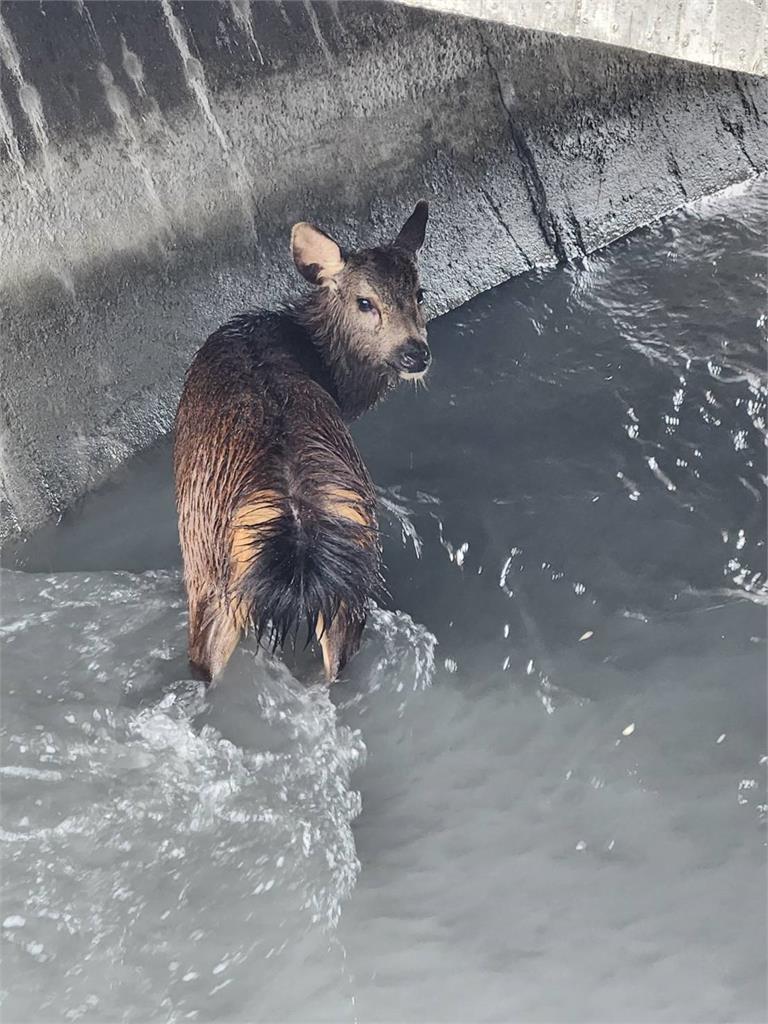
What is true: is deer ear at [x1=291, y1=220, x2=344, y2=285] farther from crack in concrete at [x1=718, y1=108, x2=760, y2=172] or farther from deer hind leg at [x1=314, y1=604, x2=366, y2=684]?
crack in concrete at [x1=718, y1=108, x2=760, y2=172]

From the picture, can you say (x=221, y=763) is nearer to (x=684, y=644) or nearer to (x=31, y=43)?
(x=684, y=644)

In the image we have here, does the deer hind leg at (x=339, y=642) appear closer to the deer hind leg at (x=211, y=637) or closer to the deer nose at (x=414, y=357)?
the deer hind leg at (x=211, y=637)

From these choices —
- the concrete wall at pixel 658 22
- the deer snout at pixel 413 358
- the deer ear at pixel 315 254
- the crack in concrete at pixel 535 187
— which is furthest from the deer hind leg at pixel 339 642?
the crack in concrete at pixel 535 187

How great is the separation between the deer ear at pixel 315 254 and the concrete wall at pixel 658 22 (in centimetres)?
101

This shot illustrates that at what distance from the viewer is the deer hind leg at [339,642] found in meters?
4.03

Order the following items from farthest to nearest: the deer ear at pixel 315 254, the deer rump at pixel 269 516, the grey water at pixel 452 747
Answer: the deer ear at pixel 315 254 → the deer rump at pixel 269 516 → the grey water at pixel 452 747

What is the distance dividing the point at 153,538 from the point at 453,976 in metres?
2.39

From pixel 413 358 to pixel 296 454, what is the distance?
1.09 m

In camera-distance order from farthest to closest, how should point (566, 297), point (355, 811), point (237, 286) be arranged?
point (566, 297) < point (237, 286) < point (355, 811)

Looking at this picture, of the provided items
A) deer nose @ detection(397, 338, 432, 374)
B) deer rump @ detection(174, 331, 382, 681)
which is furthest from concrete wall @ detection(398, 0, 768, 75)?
deer rump @ detection(174, 331, 382, 681)

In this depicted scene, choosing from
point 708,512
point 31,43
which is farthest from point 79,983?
point 31,43

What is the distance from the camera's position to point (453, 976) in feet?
10.6

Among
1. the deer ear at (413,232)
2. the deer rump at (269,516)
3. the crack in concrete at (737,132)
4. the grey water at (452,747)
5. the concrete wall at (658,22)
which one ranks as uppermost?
the concrete wall at (658,22)

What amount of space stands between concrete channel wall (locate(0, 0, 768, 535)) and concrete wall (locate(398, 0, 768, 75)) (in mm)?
1161
